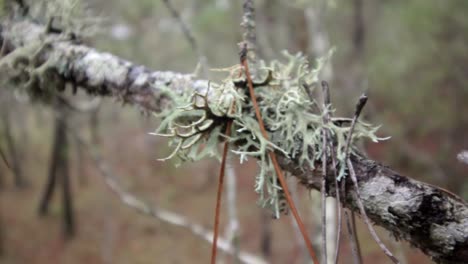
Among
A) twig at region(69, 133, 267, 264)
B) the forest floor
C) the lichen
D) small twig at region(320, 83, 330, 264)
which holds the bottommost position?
the forest floor

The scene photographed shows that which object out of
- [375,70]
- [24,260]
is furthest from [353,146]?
[24,260]

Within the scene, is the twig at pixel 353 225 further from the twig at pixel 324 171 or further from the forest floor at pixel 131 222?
the forest floor at pixel 131 222

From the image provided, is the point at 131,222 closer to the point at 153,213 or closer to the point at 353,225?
the point at 153,213

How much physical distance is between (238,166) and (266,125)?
8977 mm

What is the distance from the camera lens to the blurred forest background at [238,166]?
6379 mm

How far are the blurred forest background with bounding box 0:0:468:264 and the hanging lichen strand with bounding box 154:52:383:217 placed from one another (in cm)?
403

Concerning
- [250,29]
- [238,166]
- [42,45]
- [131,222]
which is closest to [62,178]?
[131,222]

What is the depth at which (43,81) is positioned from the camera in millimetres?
1062

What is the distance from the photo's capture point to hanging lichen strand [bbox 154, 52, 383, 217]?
773mm

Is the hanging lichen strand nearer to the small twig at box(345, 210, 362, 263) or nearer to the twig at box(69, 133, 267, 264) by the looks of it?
the small twig at box(345, 210, 362, 263)

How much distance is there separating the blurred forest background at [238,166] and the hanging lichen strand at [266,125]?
4.03 metres

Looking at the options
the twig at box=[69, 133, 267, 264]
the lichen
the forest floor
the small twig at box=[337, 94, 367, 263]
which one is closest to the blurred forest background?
the forest floor

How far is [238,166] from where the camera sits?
9.76 meters

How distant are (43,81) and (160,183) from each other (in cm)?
1166
